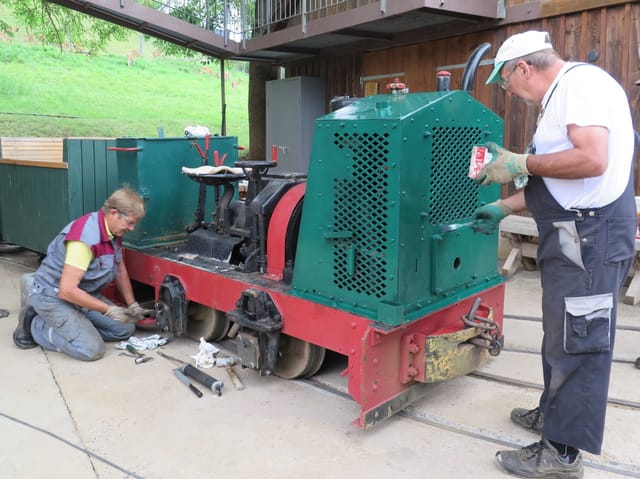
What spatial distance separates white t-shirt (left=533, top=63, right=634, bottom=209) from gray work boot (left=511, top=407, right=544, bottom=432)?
47.7 inches

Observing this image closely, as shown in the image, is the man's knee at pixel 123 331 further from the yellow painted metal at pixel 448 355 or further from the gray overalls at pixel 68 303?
the yellow painted metal at pixel 448 355

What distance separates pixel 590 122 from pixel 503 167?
0.41 metres

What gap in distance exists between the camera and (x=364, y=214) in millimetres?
3062

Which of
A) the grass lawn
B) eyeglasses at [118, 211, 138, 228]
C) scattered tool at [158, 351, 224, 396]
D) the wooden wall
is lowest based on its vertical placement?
scattered tool at [158, 351, 224, 396]

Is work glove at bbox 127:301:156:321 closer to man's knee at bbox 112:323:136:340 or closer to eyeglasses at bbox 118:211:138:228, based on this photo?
man's knee at bbox 112:323:136:340

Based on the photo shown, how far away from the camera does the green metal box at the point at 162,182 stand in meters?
4.74

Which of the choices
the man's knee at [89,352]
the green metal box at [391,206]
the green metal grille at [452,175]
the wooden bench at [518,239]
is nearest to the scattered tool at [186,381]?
the man's knee at [89,352]

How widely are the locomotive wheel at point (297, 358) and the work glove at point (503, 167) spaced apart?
155cm

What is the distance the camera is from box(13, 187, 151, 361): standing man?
4.13m

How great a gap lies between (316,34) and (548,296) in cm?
609

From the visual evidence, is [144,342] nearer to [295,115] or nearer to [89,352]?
[89,352]

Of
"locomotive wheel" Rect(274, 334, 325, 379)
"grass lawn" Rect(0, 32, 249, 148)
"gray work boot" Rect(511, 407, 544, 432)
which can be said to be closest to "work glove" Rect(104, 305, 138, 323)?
"locomotive wheel" Rect(274, 334, 325, 379)

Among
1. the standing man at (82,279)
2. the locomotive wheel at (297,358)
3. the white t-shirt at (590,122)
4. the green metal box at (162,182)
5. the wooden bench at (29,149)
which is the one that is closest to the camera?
the white t-shirt at (590,122)

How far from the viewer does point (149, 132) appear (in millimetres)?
18859
